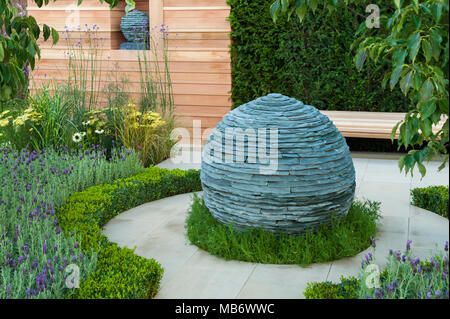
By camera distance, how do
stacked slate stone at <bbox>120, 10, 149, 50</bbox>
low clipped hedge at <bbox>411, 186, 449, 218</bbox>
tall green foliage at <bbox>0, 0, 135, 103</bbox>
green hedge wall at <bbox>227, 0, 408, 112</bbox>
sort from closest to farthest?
1. tall green foliage at <bbox>0, 0, 135, 103</bbox>
2. low clipped hedge at <bbox>411, 186, 449, 218</bbox>
3. green hedge wall at <bbox>227, 0, 408, 112</bbox>
4. stacked slate stone at <bbox>120, 10, 149, 50</bbox>

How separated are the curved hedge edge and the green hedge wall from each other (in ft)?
9.35

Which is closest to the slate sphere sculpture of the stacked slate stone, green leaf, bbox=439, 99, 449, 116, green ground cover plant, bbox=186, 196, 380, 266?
green ground cover plant, bbox=186, 196, 380, 266

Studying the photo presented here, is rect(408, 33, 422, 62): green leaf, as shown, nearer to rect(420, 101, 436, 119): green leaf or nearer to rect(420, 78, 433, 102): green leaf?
rect(420, 78, 433, 102): green leaf

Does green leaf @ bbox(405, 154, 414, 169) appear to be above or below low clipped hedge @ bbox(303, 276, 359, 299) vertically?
above

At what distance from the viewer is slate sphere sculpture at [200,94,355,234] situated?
13.6 feet

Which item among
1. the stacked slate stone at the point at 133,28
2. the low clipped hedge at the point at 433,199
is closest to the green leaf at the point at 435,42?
the low clipped hedge at the point at 433,199

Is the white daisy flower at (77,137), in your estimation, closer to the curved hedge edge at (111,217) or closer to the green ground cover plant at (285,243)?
the curved hedge edge at (111,217)

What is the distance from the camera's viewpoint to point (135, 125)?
22.5ft

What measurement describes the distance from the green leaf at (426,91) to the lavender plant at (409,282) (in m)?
0.92

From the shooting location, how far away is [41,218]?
4.36 meters

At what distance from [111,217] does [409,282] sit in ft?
9.77

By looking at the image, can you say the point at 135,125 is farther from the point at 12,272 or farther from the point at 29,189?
the point at 12,272

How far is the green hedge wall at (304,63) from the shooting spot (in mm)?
8070

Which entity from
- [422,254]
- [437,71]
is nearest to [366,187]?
[422,254]
